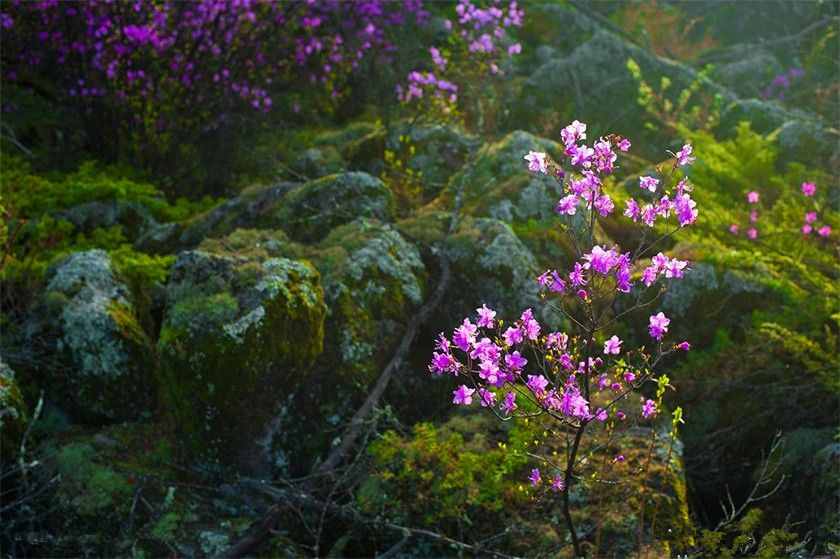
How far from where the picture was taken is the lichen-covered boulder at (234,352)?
4363 millimetres

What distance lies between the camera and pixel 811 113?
31.0ft

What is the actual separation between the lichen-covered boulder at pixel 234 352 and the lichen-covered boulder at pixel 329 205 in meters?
1.26

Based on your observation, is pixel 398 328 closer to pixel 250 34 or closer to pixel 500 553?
pixel 500 553

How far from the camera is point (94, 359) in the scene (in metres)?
4.72

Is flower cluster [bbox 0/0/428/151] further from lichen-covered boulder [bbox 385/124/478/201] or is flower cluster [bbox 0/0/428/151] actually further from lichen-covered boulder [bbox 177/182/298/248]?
lichen-covered boulder [bbox 177/182/298/248]

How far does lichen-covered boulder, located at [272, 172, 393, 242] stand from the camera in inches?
229

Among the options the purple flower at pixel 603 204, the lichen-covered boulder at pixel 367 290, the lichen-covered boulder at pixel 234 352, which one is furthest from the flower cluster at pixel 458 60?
the purple flower at pixel 603 204

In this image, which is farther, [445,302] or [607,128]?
[607,128]

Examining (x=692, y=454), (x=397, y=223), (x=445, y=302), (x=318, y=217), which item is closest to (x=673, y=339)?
(x=692, y=454)

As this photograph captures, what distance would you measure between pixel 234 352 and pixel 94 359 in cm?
90

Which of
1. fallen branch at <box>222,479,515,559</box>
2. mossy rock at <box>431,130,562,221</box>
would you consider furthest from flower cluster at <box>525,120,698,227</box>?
mossy rock at <box>431,130,562,221</box>

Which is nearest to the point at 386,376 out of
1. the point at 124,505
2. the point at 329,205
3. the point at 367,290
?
the point at 367,290

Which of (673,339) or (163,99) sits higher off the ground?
(163,99)

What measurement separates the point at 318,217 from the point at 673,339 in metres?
2.40
